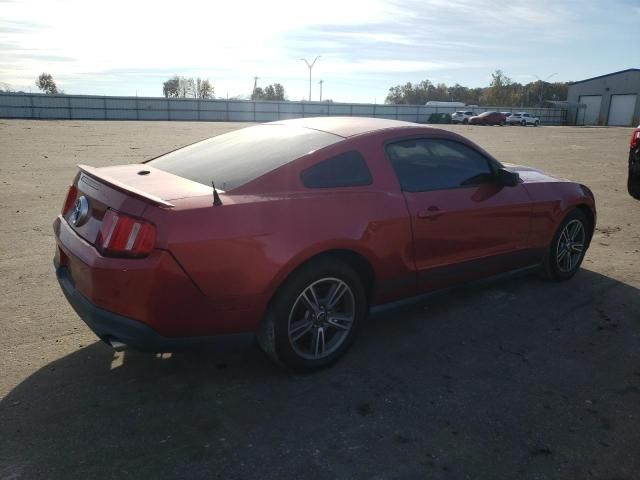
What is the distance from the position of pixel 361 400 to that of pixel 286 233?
1.07 meters

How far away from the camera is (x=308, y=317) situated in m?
3.30

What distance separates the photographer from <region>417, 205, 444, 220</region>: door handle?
3700 millimetres

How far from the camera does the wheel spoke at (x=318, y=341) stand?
3.36m

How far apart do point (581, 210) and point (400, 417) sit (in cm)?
333

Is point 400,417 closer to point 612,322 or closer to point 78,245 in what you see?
point 78,245

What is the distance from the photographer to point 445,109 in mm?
63219

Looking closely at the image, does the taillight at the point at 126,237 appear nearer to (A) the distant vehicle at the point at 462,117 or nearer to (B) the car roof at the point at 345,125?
(B) the car roof at the point at 345,125

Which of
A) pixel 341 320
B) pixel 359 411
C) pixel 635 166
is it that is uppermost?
pixel 635 166

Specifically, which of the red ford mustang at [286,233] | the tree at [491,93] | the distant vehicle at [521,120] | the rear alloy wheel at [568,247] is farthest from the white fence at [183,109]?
the rear alloy wheel at [568,247]

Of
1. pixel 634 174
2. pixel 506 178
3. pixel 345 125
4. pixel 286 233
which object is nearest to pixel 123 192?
pixel 286 233

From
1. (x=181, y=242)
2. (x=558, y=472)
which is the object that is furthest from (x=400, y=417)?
(x=181, y=242)

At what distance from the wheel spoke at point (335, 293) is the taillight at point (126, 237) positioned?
3.90ft

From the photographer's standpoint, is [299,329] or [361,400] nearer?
[361,400]

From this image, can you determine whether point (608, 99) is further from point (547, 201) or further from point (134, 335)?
point (134, 335)
